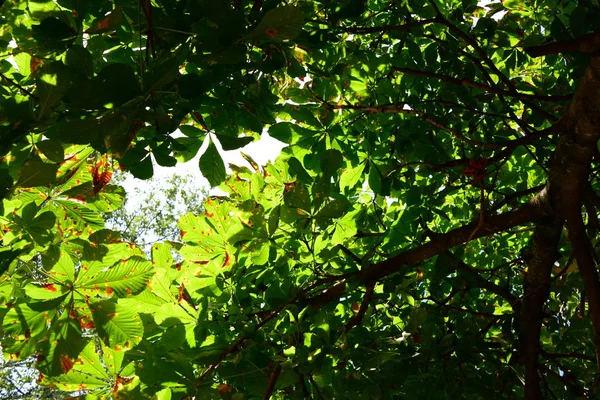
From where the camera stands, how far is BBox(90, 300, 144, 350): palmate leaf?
1.34m

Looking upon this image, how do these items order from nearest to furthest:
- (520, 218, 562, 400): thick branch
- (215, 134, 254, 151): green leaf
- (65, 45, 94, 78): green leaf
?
(65, 45, 94, 78): green leaf < (215, 134, 254, 151): green leaf < (520, 218, 562, 400): thick branch

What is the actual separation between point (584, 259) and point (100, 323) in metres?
1.43

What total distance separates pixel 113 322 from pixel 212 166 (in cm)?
55

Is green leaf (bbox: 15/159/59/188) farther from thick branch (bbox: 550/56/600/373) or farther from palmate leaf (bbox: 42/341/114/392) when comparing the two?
thick branch (bbox: 550/56/600/373)

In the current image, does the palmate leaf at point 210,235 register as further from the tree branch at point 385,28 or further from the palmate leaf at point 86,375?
the tree branch at point 385,28

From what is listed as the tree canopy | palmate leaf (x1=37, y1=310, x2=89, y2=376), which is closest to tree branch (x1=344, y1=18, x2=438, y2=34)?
the tree canopy

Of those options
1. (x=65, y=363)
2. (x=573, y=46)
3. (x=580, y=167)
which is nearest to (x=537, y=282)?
(x=580, y=167)

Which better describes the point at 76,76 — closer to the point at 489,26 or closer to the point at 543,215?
the point at 489,26

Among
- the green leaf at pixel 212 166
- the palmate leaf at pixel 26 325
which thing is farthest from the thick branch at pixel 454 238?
the palmate leaf at pixel 26 325

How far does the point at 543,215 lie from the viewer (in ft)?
6.51

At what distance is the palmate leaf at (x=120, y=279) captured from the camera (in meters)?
1.39

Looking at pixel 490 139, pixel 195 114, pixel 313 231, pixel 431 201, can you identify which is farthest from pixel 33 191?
pixel 490 139

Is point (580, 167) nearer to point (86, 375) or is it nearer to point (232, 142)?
point (232, 142)

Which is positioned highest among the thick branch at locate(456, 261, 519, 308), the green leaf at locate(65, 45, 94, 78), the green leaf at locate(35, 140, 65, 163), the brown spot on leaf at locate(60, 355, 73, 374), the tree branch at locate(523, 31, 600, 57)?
the tree branch at locate(523, 31, 600, 57)
